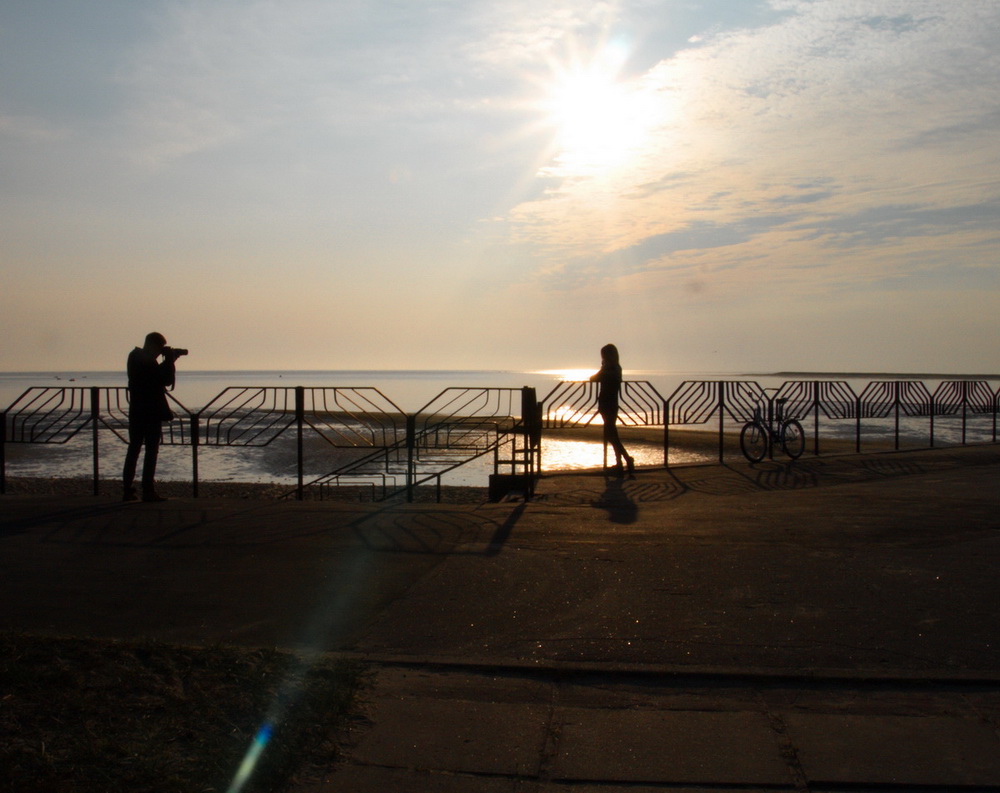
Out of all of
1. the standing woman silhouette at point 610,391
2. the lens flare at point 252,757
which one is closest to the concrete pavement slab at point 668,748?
the lens flare at point 252,757

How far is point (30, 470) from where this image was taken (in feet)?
98.3

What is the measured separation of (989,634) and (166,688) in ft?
15.4

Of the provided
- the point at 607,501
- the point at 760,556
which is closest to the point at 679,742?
the point at 760,556

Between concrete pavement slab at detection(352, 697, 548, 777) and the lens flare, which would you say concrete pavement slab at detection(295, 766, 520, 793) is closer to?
concrete pavement slab at detection(352, 697, 548, 777)

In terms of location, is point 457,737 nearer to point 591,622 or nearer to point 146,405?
point 591,622

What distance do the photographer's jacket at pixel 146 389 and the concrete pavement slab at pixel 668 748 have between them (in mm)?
9022

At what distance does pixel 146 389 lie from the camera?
1172 cm

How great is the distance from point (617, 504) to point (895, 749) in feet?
25.8

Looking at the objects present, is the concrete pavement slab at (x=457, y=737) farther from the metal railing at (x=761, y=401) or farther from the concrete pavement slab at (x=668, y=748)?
the metal railing at (x=761, y=401)

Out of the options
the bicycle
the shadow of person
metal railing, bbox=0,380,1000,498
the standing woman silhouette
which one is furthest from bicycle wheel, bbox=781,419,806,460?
the shadow of person

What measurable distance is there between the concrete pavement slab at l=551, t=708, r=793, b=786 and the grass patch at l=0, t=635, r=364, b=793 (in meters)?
1.04

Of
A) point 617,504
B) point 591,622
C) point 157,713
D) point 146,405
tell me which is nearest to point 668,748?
point 591,622

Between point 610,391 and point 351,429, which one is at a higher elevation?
point 610,391

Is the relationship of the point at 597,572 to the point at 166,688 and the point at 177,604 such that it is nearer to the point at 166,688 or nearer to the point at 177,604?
the point at 177,604
